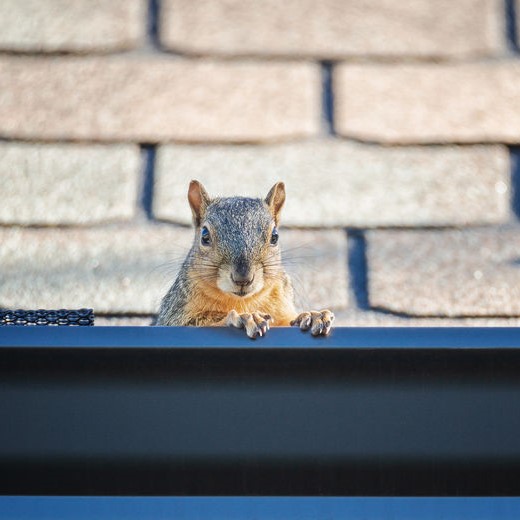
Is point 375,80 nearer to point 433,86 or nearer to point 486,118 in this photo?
point 433,86

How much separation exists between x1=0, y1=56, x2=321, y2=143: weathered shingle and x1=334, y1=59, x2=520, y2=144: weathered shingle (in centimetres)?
7

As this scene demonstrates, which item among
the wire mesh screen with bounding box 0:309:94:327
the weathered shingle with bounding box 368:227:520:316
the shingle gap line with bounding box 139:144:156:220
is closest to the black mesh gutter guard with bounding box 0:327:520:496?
the wire mesh screen with bounding box 0:309:94:327

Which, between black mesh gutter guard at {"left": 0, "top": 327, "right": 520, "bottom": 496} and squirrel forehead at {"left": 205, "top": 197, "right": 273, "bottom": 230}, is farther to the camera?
squirrel forehead at {"left": 205, "top": 197, "right": 273, "bottom": 230}

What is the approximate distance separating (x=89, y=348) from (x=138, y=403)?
73 mm

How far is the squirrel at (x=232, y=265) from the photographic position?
142 centimetres

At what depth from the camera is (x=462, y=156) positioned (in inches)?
67.2

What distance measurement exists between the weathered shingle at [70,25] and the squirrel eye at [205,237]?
0.46 m

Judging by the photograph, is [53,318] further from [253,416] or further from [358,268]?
[358,268]

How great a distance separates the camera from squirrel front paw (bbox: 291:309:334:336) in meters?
0.96

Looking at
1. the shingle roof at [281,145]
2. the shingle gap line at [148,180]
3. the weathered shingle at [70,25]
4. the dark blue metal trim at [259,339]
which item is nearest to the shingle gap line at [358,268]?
the shingle roof at [281,145]

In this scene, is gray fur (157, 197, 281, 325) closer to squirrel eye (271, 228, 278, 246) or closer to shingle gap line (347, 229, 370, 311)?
squirrel eye (271, 228, 278, 246)

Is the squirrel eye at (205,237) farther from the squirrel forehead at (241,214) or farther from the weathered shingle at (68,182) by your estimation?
the weathered shingle at (68,182)
